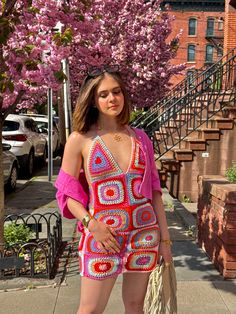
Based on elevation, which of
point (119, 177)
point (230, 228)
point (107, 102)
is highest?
point (107, 102)

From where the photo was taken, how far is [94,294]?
2.17 meters

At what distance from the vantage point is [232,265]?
4078 millimetres

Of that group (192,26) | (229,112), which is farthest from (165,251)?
(192,26)

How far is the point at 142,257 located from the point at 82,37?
3723 mm

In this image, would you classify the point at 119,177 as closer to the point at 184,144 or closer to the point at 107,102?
the point at 107,102

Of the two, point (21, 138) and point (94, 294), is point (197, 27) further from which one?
point (94, 294)

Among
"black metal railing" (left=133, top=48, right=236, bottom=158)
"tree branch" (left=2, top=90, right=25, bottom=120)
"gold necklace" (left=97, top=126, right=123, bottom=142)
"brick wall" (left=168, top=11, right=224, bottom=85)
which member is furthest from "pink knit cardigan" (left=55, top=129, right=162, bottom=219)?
"brick wall" (left=168, top=11, right=224, bottom=85)

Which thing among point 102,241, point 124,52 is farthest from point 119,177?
point 124,52

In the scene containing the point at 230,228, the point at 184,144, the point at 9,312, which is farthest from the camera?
the point at 184,144

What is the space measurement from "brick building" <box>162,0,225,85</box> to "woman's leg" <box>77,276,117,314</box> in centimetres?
4479

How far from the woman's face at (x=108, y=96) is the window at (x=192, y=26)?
47.5 m

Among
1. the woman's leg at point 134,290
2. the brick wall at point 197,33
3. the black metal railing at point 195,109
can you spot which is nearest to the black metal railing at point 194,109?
the black metal railing at point 195,109

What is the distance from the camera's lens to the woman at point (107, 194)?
6.99 feet

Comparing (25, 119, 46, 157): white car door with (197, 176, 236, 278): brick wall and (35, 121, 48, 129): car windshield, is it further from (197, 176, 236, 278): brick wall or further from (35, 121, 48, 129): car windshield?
(197, 176, 236, 278): brick wall
